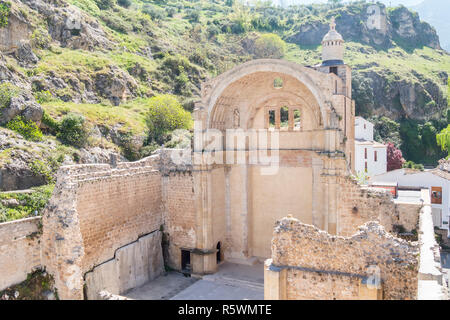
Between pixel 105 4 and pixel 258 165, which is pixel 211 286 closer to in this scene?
pixel 258 165

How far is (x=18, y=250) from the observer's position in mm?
11148

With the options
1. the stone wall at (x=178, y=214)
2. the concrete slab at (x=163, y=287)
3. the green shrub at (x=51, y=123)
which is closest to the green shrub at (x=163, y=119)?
the green shrub at (x=51, y=123)

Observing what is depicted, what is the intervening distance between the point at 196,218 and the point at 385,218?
26.1ft

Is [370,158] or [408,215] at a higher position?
[370,158]

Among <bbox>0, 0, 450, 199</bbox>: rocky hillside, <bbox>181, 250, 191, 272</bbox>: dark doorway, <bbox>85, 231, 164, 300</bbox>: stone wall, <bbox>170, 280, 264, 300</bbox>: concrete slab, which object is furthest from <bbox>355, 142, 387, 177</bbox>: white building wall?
<bbox>85, 231, 164, 300</bbox>: stone wall

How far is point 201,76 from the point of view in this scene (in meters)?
45.7

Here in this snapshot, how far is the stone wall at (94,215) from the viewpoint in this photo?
445 inches

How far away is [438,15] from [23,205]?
20240 centimetres

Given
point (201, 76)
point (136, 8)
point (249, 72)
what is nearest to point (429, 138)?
point (201, 76)

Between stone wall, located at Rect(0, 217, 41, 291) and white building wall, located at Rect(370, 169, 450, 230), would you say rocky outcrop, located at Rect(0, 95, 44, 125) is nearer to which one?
stone wall, located at Rect(0, 217, 41, 291)

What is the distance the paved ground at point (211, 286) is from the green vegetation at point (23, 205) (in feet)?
16.2

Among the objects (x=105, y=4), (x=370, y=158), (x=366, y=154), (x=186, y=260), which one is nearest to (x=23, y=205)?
(x=186, y=260)

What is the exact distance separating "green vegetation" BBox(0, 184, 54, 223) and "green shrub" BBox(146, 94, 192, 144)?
509 inches

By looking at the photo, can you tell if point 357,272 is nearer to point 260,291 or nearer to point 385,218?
point 385,218
